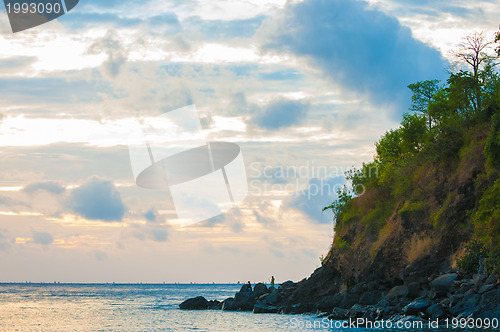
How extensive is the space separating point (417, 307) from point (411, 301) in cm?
445

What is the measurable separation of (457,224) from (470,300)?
1099 cm

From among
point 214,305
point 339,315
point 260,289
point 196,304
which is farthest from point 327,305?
point 196,304

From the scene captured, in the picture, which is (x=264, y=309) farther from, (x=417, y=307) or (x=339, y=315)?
(x=417, y=307)

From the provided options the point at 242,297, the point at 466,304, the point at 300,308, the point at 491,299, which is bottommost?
the point at 242,297

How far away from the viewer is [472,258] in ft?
126

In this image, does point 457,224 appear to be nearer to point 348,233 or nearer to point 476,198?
point 476,198

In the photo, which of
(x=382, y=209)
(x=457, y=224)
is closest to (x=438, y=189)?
(x=457, y=224)

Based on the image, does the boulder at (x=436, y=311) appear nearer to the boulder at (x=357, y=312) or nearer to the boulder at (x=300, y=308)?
the boulder at (x=357, y=312)

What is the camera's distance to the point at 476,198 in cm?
4272

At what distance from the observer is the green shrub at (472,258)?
125ft

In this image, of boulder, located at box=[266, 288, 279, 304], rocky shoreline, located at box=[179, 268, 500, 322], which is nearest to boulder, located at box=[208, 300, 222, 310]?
boulder, located at box=[266, 288, 279, 304]

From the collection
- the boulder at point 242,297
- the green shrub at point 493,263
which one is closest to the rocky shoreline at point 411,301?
the green shrub at point 493,263

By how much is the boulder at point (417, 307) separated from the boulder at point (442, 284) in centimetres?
160

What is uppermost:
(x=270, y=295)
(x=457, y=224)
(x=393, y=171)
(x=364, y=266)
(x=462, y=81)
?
(x=462, y=81)
